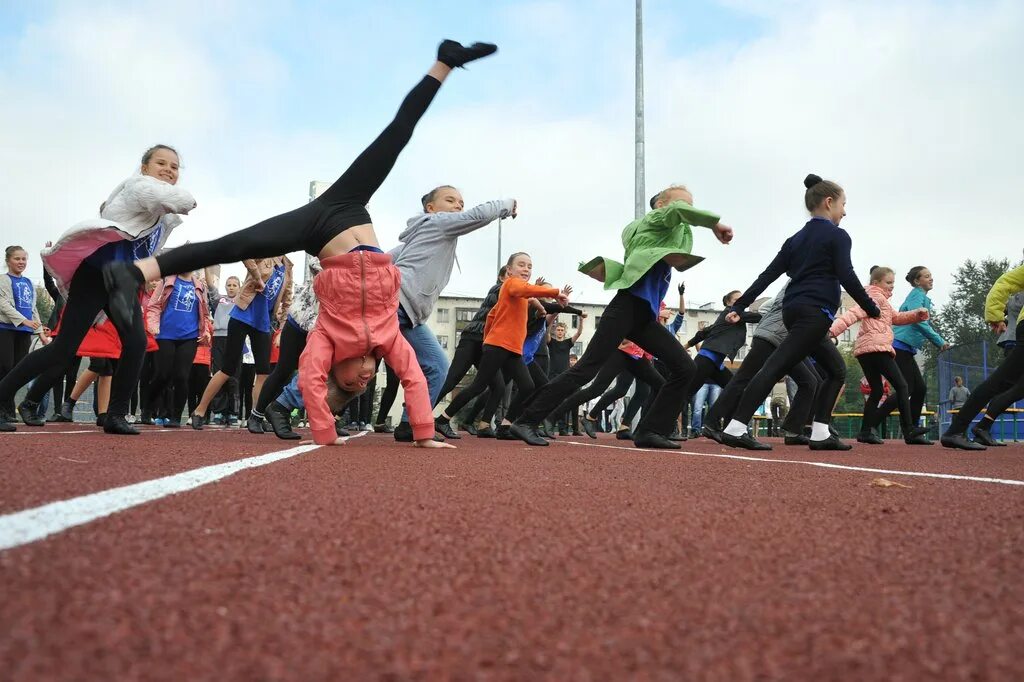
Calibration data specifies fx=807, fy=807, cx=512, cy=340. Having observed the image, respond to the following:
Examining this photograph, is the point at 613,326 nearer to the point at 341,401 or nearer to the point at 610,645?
the point at 341,401

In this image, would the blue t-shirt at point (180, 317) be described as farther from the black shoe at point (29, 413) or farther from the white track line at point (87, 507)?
the white track line at point (87, 507)

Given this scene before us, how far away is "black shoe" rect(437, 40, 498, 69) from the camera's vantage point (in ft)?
15.0

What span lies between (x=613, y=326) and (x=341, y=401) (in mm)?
2050

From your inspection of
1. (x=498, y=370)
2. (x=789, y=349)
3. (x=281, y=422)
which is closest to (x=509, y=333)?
(x=498, y=370)

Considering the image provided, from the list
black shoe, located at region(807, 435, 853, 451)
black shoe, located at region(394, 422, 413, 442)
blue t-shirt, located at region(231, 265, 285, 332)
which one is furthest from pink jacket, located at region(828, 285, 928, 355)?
blue t-shirt, located at region(231, 265, 285, 332)

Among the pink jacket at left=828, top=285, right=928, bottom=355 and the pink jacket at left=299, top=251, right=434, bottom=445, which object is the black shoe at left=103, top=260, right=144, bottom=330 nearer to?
the pink jacket at left=299, top=251, right=434, bottom=445

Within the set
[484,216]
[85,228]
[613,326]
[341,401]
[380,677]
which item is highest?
[484,216]

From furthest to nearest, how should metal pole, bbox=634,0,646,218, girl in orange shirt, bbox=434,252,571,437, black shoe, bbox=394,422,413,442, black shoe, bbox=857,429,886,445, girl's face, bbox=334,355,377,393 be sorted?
metal pole, bbox=634,0,646,218 < black shoe, bbox=857,429,886,445 < girl in orange shirt, bbox=434,252,571,437 < black shoe, bbox=394,422,413,442 < girl's face, bbox=334,355,377,393

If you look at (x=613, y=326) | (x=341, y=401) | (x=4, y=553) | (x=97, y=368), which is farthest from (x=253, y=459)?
(x=97, y=368)

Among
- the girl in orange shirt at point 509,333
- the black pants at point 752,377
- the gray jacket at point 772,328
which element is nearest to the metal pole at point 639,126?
the gray jacket at point 772,328

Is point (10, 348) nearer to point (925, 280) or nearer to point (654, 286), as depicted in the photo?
point (654, 286)

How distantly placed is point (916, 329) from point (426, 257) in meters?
6.31

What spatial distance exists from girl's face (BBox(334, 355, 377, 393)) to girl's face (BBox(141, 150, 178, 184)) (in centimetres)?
193

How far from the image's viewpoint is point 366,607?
1.16 m
